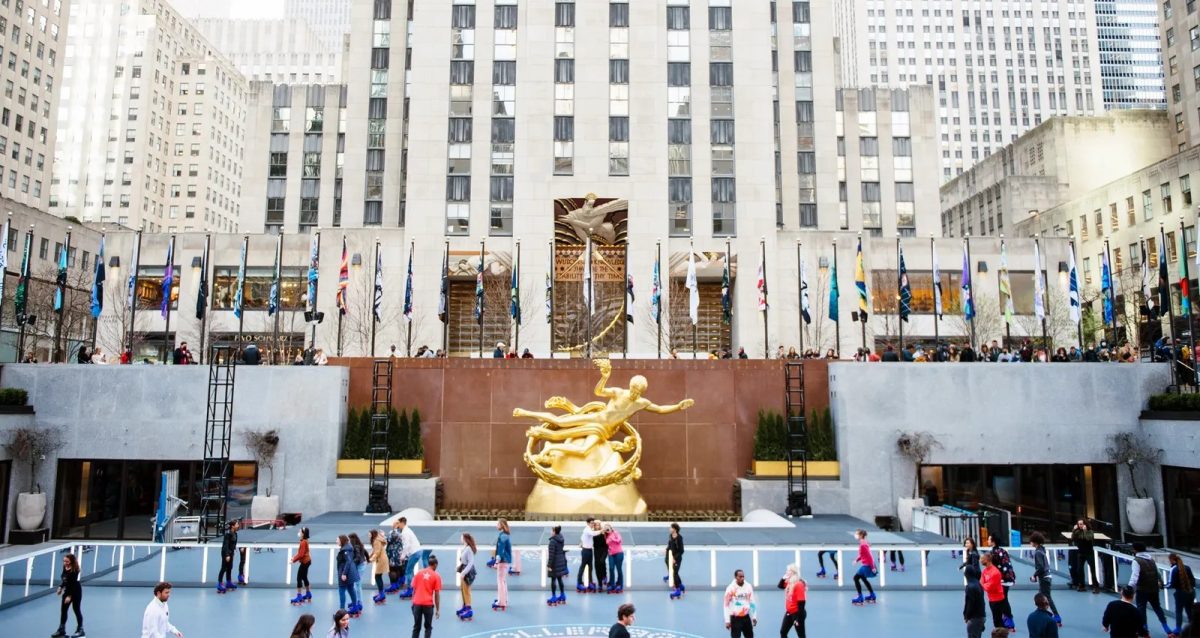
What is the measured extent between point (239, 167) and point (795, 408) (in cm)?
12312

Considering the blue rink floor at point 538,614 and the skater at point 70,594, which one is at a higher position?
the skater at point 70,594

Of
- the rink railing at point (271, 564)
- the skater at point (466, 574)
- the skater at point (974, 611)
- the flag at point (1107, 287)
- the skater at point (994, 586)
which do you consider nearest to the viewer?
the skater at point (974, 611)

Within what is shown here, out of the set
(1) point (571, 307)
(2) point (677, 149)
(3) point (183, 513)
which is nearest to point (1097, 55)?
(2) point (677, 149)

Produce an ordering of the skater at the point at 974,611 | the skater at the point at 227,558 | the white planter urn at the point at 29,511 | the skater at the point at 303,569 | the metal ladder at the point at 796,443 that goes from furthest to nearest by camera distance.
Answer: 1. the metal ladder at the point at 796,443
2. the white planter urn at the point at 29,511
3. the skater at the point at 227,558
4. the skater at the point at 303,569
5. the skater at the point at 974,611

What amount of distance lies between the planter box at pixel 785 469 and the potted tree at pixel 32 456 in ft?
79.1

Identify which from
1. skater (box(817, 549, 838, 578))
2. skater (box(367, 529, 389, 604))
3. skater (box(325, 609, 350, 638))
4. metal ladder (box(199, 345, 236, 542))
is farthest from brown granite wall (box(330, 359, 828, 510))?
skater (box(325, 609, 350, 638))

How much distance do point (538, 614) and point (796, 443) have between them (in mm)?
15117

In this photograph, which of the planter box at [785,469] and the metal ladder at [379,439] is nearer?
the metal ladder at [379,439]

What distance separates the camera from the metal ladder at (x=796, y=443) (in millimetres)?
26125

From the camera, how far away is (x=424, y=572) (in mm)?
12750

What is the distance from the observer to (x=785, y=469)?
27.1m

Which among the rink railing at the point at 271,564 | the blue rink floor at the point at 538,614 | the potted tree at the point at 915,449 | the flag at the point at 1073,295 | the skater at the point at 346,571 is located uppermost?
the flag at the point at 1073,295

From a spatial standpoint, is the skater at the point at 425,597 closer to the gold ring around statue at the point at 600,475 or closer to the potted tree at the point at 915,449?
the gold ring around statue at the point at 600,475

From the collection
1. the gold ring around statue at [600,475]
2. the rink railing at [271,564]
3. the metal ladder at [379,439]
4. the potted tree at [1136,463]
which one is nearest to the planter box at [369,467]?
the metal ladder at [379,439]
